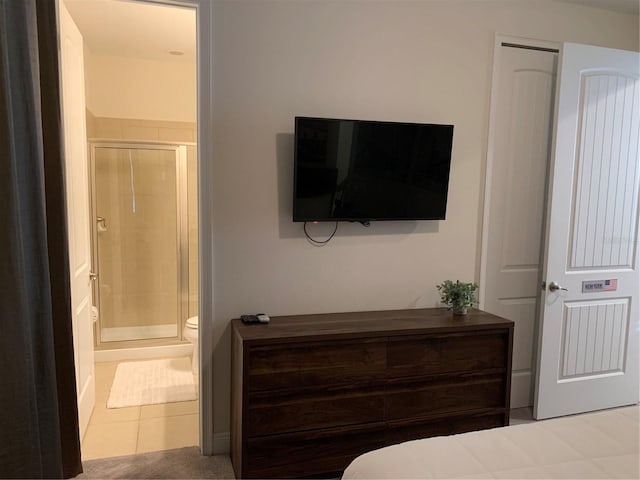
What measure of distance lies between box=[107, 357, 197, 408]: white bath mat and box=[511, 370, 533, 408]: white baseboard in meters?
2.20

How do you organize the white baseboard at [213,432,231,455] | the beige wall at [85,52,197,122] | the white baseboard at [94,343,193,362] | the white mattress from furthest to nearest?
the white baseboard at [94,343,193,362], the beige wall at [85,52,197,122], the white baseboard at [213,432,231,455], the white mattress

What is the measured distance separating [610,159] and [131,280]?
12.5ft

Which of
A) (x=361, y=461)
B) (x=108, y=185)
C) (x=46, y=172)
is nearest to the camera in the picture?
(x=361, y=461)

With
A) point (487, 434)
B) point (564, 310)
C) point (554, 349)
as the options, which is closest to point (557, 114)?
point (564, 310)

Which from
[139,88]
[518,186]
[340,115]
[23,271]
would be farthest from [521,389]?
[139,88]

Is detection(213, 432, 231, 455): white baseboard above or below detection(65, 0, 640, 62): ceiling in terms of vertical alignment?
below

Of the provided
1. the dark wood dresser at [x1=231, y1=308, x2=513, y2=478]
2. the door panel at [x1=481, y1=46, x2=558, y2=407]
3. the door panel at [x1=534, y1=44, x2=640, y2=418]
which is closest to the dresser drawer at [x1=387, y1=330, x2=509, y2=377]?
the dark wood dresser at [x1=231, y1=308, x2=513, y2=478]

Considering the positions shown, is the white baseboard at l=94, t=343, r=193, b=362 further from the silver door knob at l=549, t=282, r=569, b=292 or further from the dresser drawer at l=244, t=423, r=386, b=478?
the silver door knob at l=549, t=282, r=569, b=292

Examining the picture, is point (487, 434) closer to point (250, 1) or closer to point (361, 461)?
point (361, 461)

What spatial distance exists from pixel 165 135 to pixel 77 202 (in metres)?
1.64

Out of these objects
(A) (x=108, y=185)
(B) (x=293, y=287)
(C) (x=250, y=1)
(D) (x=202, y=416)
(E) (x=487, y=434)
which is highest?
(C) (x=250, y=1)

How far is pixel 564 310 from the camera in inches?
118

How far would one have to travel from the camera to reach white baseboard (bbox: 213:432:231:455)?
8.54 ft

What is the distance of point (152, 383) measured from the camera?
3525 mm
